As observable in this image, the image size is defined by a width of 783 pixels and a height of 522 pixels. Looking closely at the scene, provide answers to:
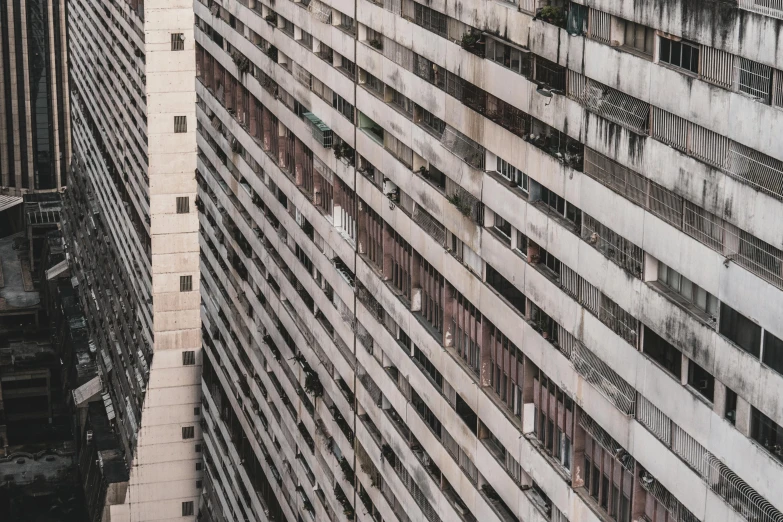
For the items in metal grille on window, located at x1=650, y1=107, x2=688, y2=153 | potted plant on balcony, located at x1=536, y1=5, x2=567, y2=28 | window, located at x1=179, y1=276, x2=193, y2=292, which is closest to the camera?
metal grille on window, located at x1=650, y1=107, x2=688, y2=153

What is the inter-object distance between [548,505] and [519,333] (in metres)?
5.85

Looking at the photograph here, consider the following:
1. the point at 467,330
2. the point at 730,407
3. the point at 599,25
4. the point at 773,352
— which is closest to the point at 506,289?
the point at 467,330

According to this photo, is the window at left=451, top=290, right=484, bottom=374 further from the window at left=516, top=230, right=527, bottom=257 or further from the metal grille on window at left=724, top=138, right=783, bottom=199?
the metal grille on window at left=724, top=138, right=783, bottom=199

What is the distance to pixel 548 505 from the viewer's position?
51.7 m

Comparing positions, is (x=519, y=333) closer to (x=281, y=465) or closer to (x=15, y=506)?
(x=281, y=465)

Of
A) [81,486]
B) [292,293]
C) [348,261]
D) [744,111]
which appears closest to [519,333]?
[744,111]

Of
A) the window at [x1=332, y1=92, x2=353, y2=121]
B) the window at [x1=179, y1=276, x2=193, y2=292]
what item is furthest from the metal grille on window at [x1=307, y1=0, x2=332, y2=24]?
the window at [x1=179, y1=276, x2=193, y2=292]

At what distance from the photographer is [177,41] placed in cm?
12719

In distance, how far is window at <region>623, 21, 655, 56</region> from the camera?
42156mm

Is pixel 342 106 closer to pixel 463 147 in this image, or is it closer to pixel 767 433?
pixel 463 147

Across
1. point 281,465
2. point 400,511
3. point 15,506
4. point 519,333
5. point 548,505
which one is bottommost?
point 15,506

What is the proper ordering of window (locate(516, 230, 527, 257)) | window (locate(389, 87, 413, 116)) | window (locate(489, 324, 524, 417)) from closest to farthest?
window (locate(516, 230, 527, 257)) < window (locate(489, 324, 524, 417)) < window (locate(389, 87, 413, 116))

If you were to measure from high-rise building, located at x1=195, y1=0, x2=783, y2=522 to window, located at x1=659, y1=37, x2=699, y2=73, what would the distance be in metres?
0.14

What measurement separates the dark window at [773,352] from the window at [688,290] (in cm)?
298
